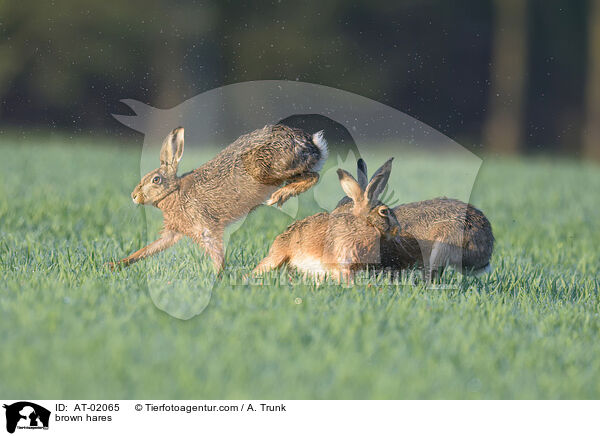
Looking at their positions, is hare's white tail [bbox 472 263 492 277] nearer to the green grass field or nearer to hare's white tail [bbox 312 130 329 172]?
the green grass field

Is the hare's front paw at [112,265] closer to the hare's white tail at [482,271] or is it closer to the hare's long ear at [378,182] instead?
the hare's long ear at [378,182]

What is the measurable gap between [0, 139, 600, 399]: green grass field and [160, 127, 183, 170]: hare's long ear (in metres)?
0.57

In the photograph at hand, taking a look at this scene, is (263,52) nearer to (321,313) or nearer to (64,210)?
(64,210)

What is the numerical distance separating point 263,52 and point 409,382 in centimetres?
2380

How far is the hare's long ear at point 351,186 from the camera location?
538 cm

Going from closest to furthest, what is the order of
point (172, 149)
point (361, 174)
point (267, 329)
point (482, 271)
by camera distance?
point (267, 329) < point (172, 149) < point (361, 174) < point (482, 271)

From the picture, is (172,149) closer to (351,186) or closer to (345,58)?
(351,186)

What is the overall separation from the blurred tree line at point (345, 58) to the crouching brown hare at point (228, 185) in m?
14.5

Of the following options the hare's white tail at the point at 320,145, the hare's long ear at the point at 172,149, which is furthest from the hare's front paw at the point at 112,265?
the hare's white tail at the point at 320,145

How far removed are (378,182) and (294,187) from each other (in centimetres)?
66

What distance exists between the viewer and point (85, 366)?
140 inches
